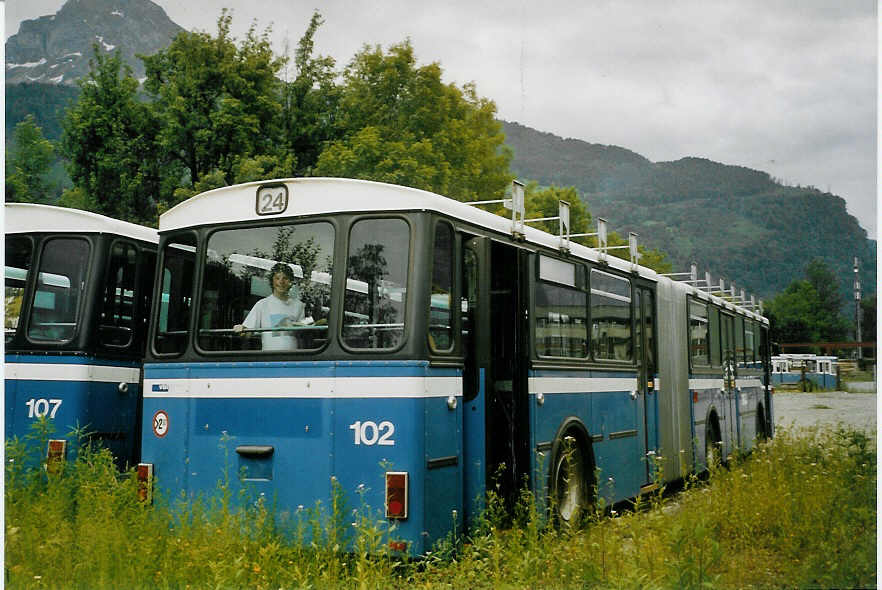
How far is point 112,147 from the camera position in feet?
87.1

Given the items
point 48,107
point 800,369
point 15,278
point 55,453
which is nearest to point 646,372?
point 55,453

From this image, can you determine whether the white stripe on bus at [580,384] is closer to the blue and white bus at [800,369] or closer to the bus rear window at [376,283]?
the bus rear window at [376,283]

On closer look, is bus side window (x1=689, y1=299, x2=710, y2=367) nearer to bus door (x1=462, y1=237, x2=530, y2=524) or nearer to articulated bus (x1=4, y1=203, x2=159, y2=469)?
bus door (x1=462, y1=237, x2=530, y2=524)

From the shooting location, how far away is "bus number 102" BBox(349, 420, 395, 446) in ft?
22.4

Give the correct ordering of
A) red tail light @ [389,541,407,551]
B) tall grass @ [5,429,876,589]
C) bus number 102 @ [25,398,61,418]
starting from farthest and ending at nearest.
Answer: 1. bus number 102 @ [25,398,61,418]
2. red tail light @ [389,541,407,551]
3. tall grass @ [5,429,876,589]

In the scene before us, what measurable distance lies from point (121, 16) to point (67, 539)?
2465 centimetres

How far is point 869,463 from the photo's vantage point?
8.48 meters

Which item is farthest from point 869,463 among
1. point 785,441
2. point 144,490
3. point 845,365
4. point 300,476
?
point 144,490

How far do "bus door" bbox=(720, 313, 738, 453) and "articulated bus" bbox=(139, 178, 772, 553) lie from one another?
24.6 ft

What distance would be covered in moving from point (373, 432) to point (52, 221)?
4995 mm

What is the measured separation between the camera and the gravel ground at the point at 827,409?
9.20m

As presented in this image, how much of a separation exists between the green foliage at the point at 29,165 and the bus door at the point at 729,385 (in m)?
15.8

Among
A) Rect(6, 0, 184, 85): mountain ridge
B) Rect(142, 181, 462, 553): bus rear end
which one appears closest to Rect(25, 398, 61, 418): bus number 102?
Rect(142, 181, 462, 553): bus rear end

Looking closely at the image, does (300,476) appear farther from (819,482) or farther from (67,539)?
(819,482)
